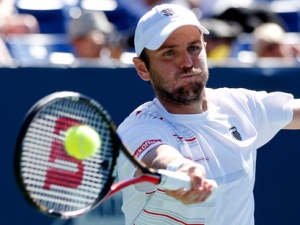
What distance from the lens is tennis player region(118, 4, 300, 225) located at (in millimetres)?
3907

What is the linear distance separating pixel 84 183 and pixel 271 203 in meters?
2.67

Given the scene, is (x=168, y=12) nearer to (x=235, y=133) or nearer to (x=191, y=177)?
(x=235, y=133)

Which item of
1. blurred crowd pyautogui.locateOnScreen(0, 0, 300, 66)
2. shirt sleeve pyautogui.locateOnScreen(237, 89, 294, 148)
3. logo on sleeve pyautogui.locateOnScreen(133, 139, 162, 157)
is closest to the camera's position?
logo on sleeve pyautogui.locateOnScreen(133, 139, 162, 157)

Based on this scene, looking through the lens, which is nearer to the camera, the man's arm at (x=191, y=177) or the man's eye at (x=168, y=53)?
the man's arm at (x=191, y=177)

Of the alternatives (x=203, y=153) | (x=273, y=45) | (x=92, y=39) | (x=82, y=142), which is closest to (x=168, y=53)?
(x=203, y=153)

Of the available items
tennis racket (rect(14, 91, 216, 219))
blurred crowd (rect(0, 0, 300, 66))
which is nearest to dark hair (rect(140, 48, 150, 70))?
tennis racket (rect(14, 91, 216, 219))

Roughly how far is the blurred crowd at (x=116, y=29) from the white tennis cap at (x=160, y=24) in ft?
8.71

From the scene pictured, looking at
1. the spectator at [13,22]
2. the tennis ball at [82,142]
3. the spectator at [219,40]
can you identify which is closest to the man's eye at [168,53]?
the tennis ball at [82,142]

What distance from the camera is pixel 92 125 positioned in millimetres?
3531

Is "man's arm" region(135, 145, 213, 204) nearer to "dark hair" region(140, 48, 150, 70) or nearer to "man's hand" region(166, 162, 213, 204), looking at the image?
"man's hand" region(166, 162, 213, 204)

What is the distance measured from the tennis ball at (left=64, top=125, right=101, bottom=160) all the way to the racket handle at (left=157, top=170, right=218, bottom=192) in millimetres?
257

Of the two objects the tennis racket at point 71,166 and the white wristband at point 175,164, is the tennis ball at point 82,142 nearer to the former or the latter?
the tennis racket at point 71,166

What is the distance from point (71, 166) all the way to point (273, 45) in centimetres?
351

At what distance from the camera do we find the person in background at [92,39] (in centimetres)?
725
